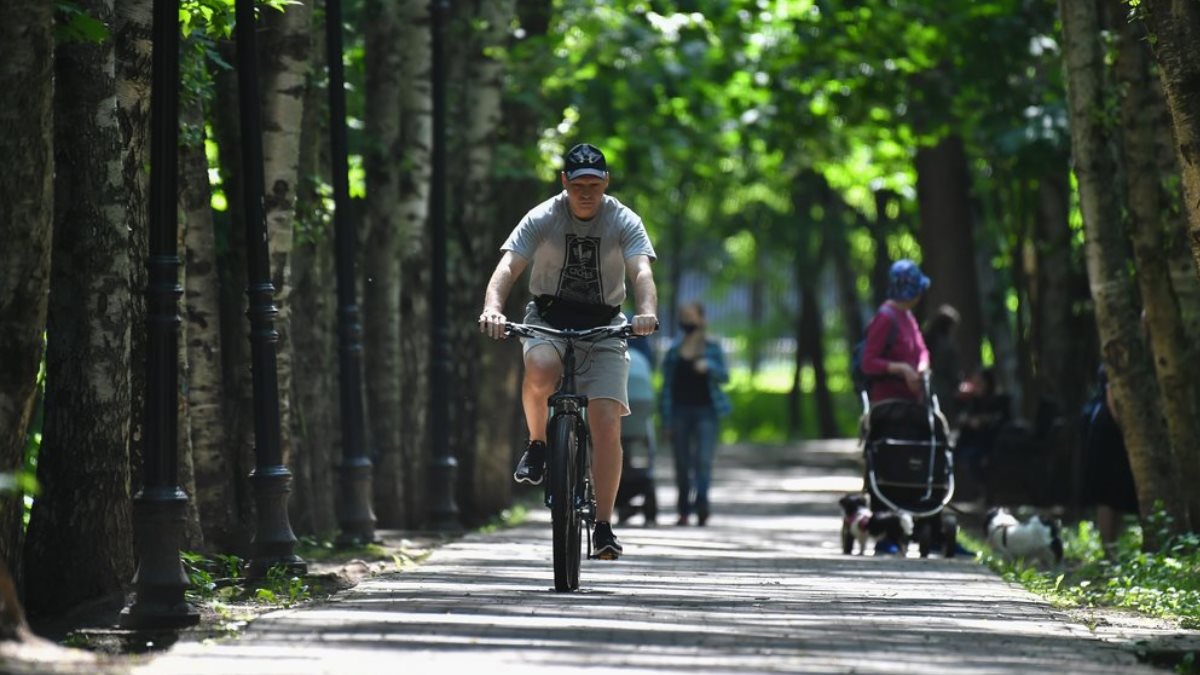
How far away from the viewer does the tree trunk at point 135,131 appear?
11.2 meters

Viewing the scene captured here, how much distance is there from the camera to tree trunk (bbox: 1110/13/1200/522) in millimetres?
16391

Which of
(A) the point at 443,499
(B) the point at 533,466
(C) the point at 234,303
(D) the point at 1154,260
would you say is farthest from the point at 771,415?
(B) the point at 533,466

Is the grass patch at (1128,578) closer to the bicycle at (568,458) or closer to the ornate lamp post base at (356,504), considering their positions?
the bicycle at (568,458)

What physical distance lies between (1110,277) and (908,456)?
1.82m

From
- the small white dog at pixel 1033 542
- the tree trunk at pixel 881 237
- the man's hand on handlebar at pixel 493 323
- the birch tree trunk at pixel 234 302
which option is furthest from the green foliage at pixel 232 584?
the tree trunk at pixel 881 237

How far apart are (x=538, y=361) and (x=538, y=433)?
35cm

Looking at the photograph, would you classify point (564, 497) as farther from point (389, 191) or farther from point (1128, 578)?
point (389, 191)

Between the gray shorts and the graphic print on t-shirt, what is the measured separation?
182 millimetres

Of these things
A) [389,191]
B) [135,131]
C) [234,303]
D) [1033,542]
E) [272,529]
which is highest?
[389,191]

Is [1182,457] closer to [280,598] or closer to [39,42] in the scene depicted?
[280,598]

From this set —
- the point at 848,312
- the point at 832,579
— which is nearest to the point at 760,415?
the point at 848,312

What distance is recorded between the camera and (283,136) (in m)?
15.0

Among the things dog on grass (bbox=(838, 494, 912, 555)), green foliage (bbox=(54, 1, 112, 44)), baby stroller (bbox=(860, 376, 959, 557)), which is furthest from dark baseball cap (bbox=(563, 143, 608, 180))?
dog on grass (bbox=(838, 494, 912, 555))

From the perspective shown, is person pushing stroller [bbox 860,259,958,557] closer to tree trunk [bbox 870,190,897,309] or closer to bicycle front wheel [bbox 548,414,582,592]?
bicycle front wheel [bbox 548,414,582,592]
